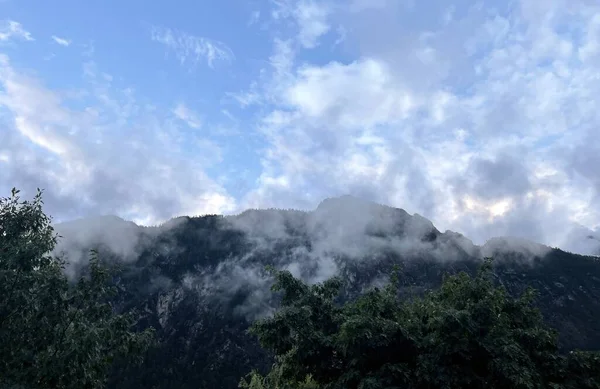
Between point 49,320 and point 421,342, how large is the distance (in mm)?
15549

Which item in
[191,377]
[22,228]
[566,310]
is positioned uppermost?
[566,310]

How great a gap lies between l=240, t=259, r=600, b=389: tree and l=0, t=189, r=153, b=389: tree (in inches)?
267

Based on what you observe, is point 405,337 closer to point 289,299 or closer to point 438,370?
point 438,370

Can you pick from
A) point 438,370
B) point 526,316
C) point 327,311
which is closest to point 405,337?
point 438,370

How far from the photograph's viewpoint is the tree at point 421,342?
18406 mm

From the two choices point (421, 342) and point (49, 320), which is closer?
point (49, 320)

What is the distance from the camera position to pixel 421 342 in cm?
1980

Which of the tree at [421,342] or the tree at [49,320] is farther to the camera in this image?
the tree at [421,342]

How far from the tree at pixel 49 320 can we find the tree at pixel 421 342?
22.2 feet

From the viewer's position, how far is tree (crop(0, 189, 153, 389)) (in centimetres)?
1678

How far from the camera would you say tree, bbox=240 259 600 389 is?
18.4 m

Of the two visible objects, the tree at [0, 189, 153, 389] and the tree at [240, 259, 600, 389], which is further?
the tree at [240, 259, 600, 389]

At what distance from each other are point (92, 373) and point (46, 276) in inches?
169

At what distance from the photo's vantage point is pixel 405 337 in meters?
19.6
